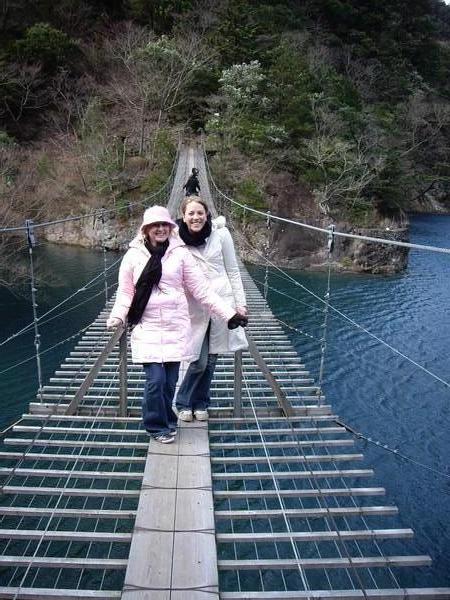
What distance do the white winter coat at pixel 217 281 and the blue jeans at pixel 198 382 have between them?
0.05 meters

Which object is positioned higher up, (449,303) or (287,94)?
(287,94)


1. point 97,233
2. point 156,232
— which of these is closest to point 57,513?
point 156,232

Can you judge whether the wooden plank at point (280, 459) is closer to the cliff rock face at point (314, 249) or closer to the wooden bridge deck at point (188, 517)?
the wooden bridge deck at point (188, 517)

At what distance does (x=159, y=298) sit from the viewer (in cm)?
192

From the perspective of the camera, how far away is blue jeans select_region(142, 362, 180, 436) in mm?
1985

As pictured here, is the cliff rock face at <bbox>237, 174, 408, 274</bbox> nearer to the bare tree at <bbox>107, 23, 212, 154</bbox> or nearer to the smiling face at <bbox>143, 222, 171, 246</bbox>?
the bare tree at <bbox>107, 23, 212, 154</bbox>

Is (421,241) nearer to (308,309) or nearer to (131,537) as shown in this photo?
(308,309)

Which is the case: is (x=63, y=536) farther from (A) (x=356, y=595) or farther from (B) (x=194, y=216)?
(B) (x=194, y=216)

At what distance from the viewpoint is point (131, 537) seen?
68.0 inches

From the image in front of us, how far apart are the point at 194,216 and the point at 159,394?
0.74m

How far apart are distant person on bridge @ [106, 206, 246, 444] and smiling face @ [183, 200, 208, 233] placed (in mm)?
85

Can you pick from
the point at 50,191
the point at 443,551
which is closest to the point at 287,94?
the point at 50,191

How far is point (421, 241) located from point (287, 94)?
638cm

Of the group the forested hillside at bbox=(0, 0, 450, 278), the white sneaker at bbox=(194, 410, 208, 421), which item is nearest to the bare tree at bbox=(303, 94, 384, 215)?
the forested hillside at bbox=(0, 0, 450, 278)
